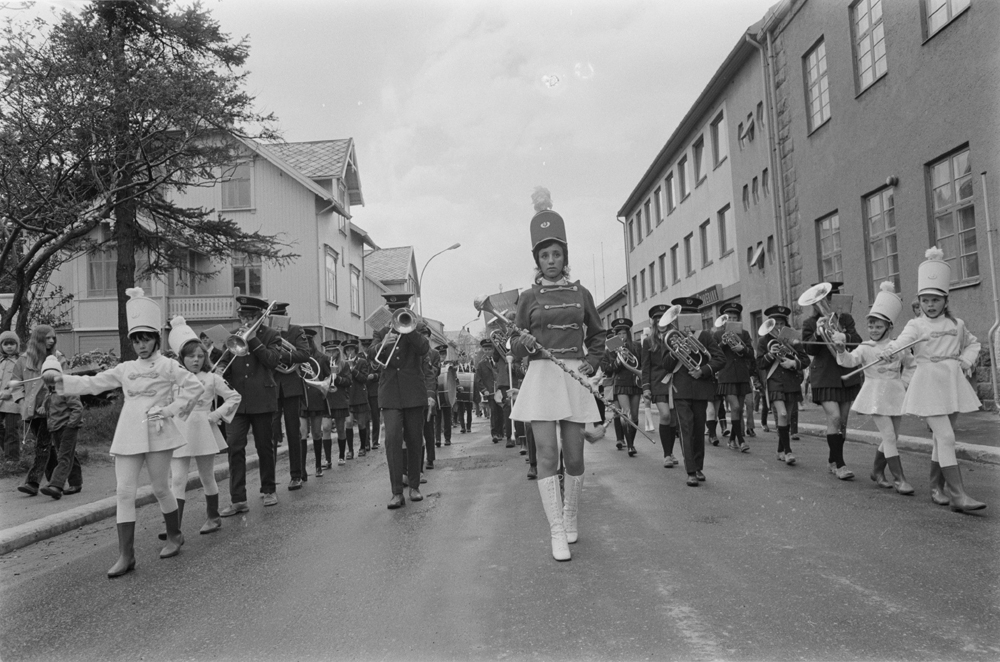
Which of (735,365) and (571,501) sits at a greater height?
(735,365)

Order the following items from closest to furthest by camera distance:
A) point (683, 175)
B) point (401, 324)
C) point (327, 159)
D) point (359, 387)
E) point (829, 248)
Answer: point (401, 324) < point (359, 387) < point (829, 248) < point (683, 175) < point (327, 159)

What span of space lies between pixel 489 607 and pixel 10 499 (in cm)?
685

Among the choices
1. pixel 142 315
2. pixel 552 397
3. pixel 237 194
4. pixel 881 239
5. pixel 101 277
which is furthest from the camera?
pixel 237 194

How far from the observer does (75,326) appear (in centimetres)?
3028

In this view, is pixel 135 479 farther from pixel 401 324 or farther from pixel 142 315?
pixel 401 324

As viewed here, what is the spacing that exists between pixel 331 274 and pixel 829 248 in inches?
811

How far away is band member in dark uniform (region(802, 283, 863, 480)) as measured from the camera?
26.3 ft

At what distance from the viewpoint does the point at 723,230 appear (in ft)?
92.8

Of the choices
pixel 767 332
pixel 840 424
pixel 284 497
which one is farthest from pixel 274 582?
pixel 767 332

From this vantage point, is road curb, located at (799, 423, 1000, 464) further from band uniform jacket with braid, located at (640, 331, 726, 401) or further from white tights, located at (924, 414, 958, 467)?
white tights, located at (924, 414, 958, 467)

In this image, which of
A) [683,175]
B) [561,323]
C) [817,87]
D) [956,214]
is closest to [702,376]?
[561,323]

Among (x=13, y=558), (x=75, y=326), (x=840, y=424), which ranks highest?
(x=75, y=326)

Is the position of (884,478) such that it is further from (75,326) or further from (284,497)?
(75,326)

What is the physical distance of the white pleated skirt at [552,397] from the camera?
17.6 feet
